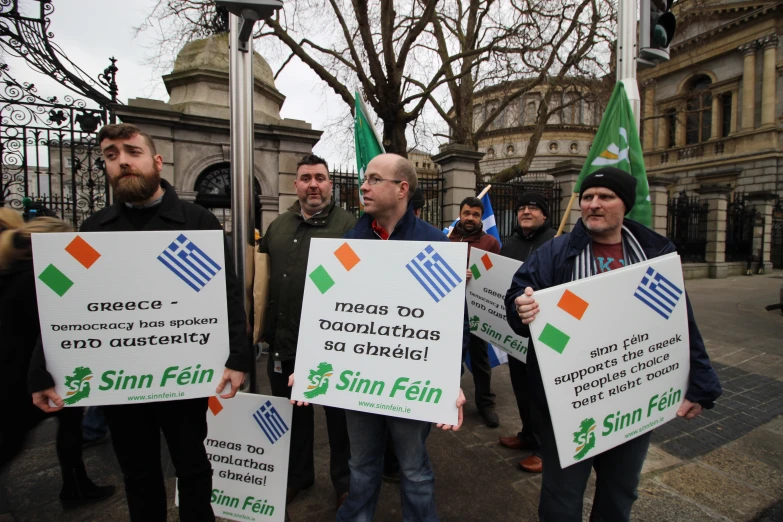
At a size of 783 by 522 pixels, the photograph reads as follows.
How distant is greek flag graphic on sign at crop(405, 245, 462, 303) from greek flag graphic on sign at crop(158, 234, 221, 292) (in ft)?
2.97

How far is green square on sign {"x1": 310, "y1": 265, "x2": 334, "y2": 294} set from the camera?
1785 millimetres

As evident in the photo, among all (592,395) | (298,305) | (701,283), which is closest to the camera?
(592,395)

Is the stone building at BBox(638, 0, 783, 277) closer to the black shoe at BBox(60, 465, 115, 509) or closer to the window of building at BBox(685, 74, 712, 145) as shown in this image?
the window of building at BBox(685, 74, 712, 145)

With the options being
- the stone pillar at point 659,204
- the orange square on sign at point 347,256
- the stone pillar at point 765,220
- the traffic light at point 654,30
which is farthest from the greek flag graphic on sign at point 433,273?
the stone pillar at point 765,220

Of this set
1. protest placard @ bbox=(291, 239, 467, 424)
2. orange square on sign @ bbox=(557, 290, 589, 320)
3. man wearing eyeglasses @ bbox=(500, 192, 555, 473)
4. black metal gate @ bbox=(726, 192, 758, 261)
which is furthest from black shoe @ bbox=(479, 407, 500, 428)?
black metal gate @ bbox=(726, 192, 758, 261)

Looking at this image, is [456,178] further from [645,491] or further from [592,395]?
[592,395]

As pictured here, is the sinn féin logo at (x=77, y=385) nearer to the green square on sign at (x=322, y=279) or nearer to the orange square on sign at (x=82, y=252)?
the orange square on sign at (x=82, y=252)

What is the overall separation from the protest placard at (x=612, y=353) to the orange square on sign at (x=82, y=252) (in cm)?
185

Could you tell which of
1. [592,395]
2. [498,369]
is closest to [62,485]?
[592,395]

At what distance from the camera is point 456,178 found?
386 inches

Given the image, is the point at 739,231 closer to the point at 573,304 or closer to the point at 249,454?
the point at 573,304

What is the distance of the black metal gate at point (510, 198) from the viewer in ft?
36.7

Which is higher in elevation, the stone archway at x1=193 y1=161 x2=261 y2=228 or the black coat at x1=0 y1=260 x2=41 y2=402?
the stone archway at x1=193 y1=161 x2=261 y2=228

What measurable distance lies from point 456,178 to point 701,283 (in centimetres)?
1029
